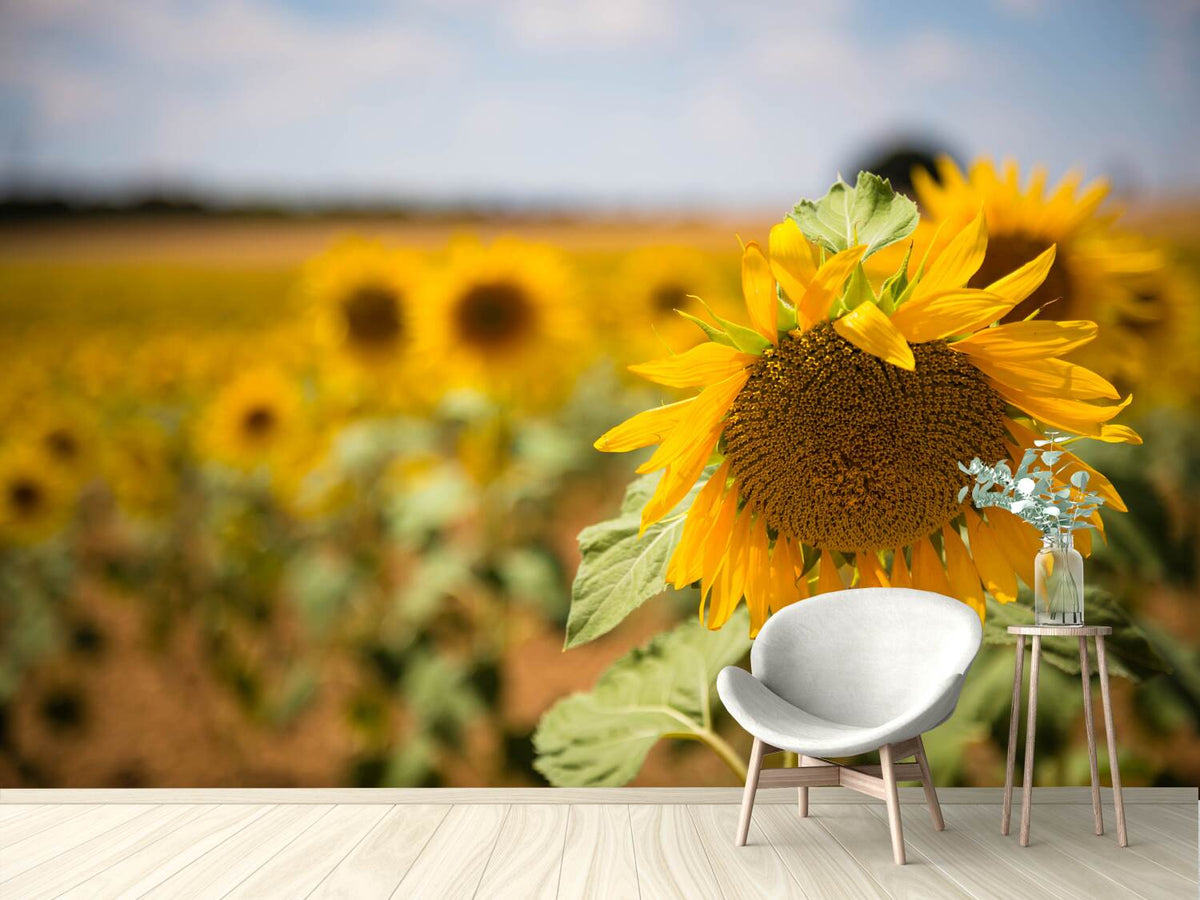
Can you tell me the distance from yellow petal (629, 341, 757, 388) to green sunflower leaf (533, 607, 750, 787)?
50 centimetres

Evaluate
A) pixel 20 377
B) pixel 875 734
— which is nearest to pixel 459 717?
pixel 875 734

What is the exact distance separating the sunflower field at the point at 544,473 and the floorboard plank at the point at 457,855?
0.12 m

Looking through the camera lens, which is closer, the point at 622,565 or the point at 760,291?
the point at 760,291

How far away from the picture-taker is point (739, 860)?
69.4 inches

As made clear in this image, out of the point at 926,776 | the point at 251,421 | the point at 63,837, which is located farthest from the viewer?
the point at 251,421

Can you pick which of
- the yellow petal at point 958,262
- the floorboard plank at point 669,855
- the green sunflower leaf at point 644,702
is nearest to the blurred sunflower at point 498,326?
the green sunflower leaf at point 644,702

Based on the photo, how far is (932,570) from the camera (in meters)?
1.40

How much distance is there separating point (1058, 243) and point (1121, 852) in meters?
1.01

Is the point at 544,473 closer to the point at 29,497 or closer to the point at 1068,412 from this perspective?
the point at 1068,412

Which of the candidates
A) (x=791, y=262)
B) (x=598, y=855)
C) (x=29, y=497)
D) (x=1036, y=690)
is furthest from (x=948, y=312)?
(x=29, y=497)

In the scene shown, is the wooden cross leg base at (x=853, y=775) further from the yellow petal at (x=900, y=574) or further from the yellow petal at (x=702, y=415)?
the yellow petal at (x=702, y=415)

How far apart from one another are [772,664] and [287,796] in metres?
1.07

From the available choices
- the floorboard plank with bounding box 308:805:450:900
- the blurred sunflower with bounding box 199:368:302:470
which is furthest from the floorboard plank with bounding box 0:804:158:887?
the blurred sunflower with bounding box 199:368:302:470

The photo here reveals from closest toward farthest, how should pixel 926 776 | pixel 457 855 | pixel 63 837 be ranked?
pixel 926 776 → pixel 457 855 → pixel 63 837
